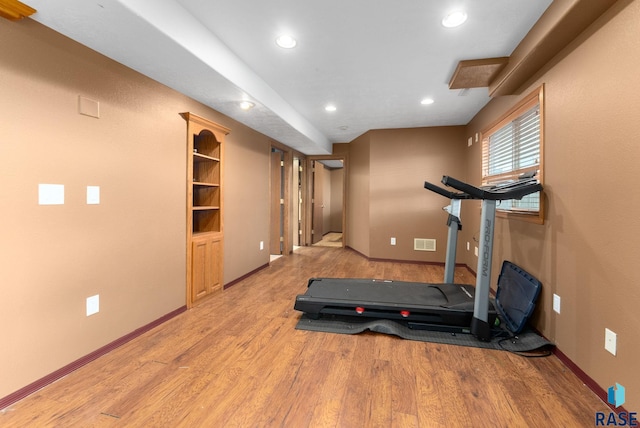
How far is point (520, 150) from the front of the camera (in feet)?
8.78

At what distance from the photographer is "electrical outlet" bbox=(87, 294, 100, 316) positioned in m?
1.95

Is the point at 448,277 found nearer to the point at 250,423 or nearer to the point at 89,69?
the point at 250,423

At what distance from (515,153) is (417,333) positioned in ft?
6.72

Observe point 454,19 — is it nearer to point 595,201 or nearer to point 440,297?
point 595,201

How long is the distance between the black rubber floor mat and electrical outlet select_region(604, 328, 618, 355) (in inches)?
22.2

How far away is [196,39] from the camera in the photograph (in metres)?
2.00

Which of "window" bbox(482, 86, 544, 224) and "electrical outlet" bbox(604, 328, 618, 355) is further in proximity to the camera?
"window" bbox(482, 86, 544, 224)

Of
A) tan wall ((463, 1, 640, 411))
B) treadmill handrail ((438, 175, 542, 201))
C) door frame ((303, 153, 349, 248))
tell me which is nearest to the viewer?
tan wall ((463, 1, 640, 411))

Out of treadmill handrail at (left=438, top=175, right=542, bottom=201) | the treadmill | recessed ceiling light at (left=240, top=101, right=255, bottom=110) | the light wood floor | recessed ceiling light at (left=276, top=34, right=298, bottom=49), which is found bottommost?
the light wood floor

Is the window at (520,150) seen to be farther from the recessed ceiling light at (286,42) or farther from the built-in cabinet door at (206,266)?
the built-in cabinet door at (206,266)

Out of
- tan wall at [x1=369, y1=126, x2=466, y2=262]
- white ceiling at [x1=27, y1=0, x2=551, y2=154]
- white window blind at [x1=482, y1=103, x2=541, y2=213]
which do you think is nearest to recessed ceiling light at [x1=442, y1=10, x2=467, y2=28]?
white ceiling at [x1=27, y1=0, x2=551, y2=154]

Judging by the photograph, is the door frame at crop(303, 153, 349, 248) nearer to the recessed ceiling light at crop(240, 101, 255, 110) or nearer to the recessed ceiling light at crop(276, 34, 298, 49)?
the recessed ceiling light at crop(240, 101, 255, 110)

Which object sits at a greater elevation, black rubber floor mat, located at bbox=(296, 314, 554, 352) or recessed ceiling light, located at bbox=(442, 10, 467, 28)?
recessed ceiling light, located at bbox=(442, 10, 467, 28)

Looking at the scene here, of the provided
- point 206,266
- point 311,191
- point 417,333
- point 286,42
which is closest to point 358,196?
point 311,191
